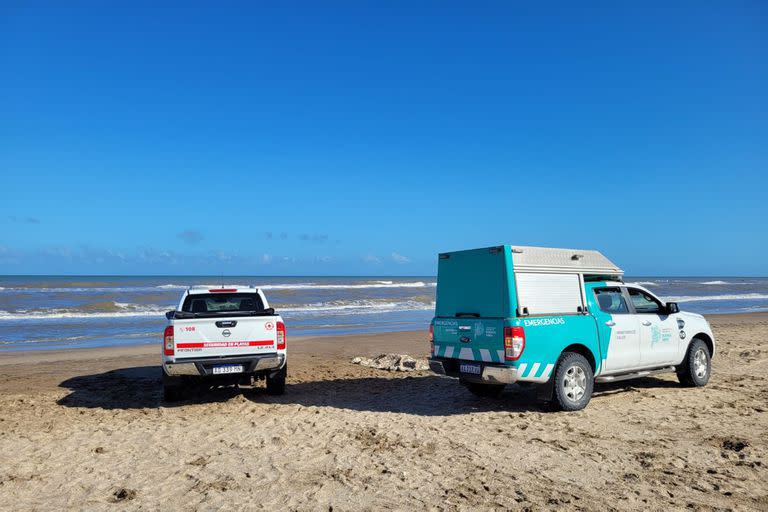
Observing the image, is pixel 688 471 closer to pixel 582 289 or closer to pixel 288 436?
pixel 582 289

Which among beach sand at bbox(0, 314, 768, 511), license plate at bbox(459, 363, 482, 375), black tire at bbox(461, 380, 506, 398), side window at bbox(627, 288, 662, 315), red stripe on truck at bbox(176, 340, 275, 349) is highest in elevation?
side window at bbox(627, 288, 662, 315)

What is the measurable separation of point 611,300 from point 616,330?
1.55ft

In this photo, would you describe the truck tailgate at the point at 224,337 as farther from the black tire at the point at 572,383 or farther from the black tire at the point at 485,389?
the black tire at the point at 572,383

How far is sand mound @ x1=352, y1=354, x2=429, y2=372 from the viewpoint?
12.0 m

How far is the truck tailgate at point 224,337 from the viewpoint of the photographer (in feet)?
27.1

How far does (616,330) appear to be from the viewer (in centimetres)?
829

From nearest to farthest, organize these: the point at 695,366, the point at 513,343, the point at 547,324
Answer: the point at 513,343 < the point at 547,324 < the point at 695,366

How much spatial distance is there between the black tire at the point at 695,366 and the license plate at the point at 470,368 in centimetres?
389

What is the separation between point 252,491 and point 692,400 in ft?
21.5

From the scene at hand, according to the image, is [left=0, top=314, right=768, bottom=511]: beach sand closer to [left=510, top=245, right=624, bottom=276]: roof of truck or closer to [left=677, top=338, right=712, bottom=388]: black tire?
[left=677, top=338, right=712, bottom=388]: black tire

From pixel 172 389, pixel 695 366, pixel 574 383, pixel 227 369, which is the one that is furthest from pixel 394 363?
pixel 695 366

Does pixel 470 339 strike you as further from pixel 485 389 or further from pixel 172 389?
pixel 172 389

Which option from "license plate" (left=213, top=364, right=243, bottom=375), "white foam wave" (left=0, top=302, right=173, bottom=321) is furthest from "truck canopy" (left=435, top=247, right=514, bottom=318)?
"white foam wave" (left=0, top=302, right=173, bottom=321)

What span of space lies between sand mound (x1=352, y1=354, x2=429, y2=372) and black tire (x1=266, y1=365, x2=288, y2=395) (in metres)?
→ 3.24
